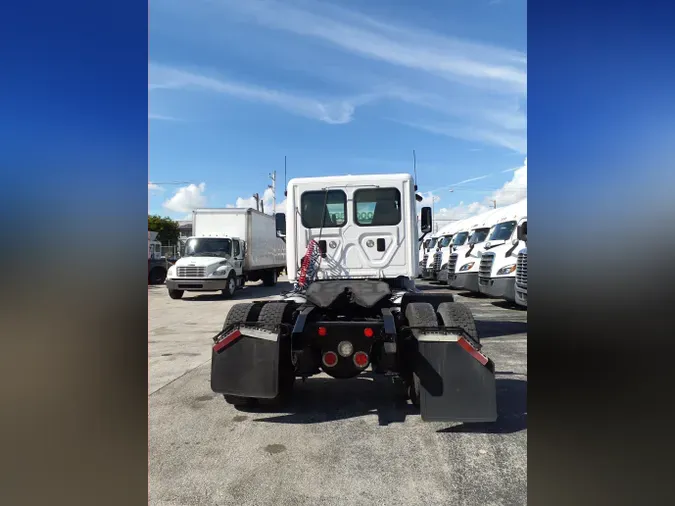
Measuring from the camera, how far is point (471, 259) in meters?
14.1

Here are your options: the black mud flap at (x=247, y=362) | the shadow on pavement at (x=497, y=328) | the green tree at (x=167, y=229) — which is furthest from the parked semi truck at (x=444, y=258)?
the green tree at (x=167, y=229)

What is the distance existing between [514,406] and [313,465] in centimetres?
232

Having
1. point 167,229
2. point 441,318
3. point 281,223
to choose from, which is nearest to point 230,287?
point 281,223

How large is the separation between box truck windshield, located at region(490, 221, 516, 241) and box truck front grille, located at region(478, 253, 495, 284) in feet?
3.79

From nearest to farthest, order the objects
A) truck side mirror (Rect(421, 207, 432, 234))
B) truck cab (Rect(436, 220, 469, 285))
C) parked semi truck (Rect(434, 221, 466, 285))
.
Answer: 1. truck side mirror (Rect(421, 207, 432, 234))
2. truck cab (Rect(436, 220, 469, 285))
3. parked semi truck (Rect(434, 221, 466, 285))

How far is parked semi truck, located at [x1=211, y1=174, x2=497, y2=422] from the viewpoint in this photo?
12.3ft

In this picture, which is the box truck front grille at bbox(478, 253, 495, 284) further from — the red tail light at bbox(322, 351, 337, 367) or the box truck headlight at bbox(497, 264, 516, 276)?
the red tail light at bbox(322, 351, 337, 367)

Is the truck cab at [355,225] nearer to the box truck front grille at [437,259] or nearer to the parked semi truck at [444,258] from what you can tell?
the parked semi truck at [444,258]

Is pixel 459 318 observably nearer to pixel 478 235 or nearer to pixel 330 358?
pixel 330 358

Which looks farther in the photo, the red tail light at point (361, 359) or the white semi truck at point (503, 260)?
the white semi truck at point (503, 260)

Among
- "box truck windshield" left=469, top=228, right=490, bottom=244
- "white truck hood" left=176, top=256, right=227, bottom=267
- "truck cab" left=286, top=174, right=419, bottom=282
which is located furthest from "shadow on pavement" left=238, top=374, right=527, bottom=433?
"white truck hood" left=176, top=256, right=227, bottom=267

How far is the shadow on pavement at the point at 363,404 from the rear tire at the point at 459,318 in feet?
2.85

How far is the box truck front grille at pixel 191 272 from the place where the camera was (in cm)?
1554
